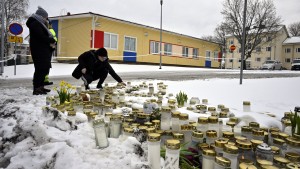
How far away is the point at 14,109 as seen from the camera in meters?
2.62

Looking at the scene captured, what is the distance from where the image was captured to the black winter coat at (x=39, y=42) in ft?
14.5

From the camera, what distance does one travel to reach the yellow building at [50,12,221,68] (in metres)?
19.2

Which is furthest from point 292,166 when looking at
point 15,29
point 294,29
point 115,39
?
point 294,29

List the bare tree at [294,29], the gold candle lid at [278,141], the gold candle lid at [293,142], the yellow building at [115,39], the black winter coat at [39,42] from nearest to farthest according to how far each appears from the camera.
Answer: the gold candle lid at [293,142]
the gold candle lid at [278,141]
the black winter coat at [39,42]
the yellow building at [115,39]
the bare tree at [294,29]

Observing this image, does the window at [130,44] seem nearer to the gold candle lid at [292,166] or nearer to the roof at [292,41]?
the gold candle lid at [292,166]

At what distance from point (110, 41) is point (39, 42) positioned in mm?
16285

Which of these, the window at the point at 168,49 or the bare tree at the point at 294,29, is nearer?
the window at the point at 168,49

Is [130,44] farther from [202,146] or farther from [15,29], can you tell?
[202,146]

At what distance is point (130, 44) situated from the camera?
22.4 metres

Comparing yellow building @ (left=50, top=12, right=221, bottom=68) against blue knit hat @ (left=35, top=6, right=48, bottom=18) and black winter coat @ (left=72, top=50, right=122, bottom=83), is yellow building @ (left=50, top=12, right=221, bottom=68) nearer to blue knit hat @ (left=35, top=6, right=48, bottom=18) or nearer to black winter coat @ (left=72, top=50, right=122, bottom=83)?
black winter coat @ (left=72, top=50, right=122, bottom=83)

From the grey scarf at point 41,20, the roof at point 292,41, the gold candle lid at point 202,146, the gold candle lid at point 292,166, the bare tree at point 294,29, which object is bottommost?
the gold candle lid at point 292,166

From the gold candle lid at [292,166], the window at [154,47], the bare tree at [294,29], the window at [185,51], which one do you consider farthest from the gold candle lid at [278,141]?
the bare tree at [294,29]

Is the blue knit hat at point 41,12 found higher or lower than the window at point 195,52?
lower

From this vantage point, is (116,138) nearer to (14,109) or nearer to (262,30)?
(14,109)
